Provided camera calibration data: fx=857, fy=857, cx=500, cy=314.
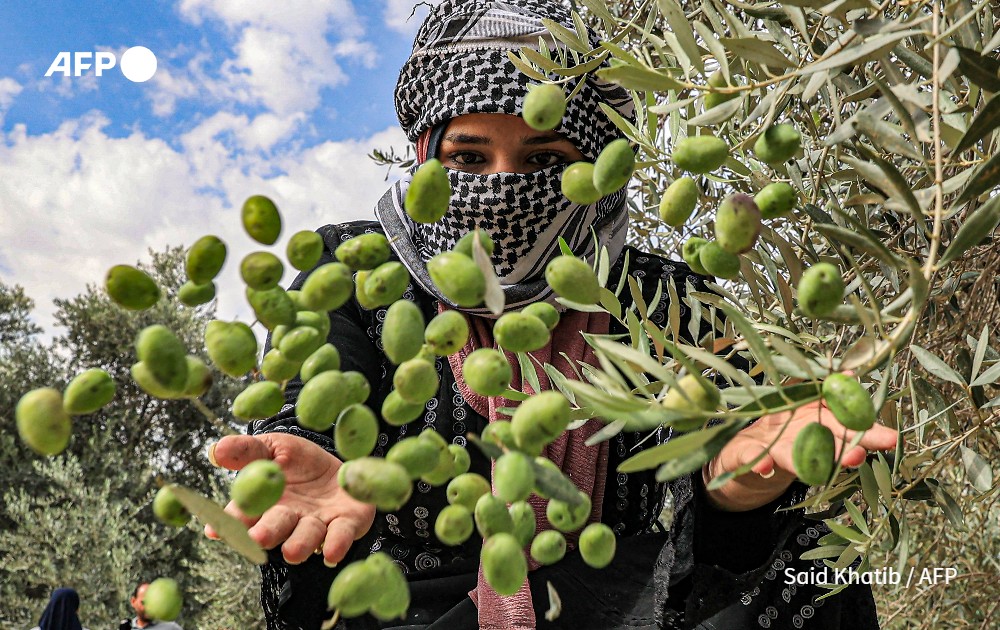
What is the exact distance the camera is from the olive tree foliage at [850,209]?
0.51 meters

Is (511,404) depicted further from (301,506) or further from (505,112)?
(301,506)

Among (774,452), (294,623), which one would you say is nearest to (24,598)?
(294,623)

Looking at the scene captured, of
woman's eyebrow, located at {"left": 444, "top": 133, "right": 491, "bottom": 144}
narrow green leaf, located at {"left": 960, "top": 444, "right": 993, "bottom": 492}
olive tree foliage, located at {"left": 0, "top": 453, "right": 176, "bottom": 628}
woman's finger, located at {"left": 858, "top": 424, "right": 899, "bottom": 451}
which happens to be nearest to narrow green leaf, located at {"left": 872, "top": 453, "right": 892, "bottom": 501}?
woman's finger, located at {"left": 858, "top": 424, "right": 899, "bottom": 451}

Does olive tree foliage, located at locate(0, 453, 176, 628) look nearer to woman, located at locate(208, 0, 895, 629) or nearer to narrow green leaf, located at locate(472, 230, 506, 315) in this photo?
woman, located at locate(208, 0, 895, 629)

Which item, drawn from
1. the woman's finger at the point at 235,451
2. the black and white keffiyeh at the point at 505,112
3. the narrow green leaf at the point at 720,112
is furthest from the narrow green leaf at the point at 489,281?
the black and white keffiyeh at the point at 505,112

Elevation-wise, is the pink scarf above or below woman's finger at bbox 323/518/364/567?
below

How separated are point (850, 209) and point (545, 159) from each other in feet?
1.96

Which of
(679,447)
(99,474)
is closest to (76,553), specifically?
(99,474)

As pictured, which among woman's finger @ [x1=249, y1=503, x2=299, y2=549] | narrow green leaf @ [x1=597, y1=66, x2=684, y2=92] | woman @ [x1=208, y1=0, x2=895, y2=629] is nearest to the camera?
narrow green leaf @ [x1=597, y1=66, x2=684, y2=92]

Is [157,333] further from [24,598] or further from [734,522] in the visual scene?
[24,598]

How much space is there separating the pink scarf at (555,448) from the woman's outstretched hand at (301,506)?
517 millimetres

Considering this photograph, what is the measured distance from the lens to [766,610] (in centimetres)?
137

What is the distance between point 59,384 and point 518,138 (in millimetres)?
10834

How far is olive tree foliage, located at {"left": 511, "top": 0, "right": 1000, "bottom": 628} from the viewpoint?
20.1 inches
